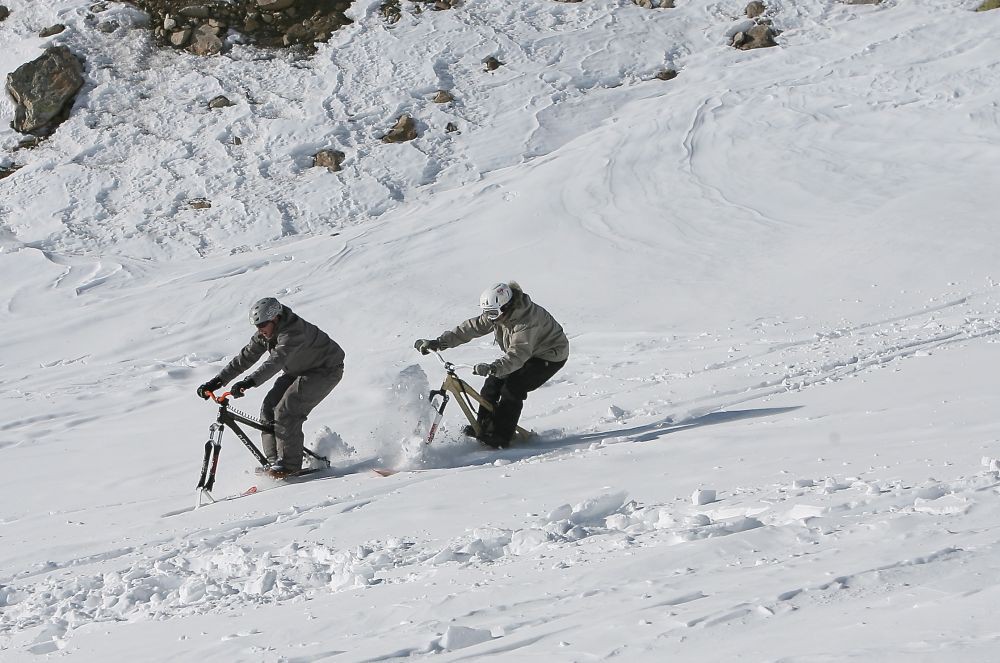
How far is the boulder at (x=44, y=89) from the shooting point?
67.6ft

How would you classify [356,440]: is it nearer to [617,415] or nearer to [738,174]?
[617,415]

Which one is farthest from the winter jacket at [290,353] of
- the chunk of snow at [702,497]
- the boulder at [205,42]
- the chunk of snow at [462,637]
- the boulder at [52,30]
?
the boulder at [52,30]

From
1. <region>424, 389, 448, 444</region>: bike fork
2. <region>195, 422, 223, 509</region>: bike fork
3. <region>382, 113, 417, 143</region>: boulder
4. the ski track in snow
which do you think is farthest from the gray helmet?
<region>382, 113, 417, 143</region>: boulder

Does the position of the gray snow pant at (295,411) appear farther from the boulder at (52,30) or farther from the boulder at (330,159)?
the boulder at (52,30)

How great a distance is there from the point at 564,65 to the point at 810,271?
31.1 feet

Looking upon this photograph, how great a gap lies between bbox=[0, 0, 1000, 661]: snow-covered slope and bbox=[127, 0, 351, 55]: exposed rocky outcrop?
1.79ft

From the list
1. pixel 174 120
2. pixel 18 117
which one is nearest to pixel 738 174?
pixel 174 120

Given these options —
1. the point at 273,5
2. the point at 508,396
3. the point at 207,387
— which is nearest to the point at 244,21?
the point at 273,5

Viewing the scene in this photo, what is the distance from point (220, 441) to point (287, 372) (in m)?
0.81

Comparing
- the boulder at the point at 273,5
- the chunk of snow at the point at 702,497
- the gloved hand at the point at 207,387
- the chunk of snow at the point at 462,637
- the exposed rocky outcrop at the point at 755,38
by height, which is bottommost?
the gloved hand at the point at 207,387

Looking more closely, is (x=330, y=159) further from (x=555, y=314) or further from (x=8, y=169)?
(x=555, y=314)

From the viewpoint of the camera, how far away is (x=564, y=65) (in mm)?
21891

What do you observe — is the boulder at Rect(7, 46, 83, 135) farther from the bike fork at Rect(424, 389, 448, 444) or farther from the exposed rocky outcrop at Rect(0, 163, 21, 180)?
the bike fork at Rect(424, 389, 448, 444)

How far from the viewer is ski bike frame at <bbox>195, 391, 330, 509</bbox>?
26.8ft
